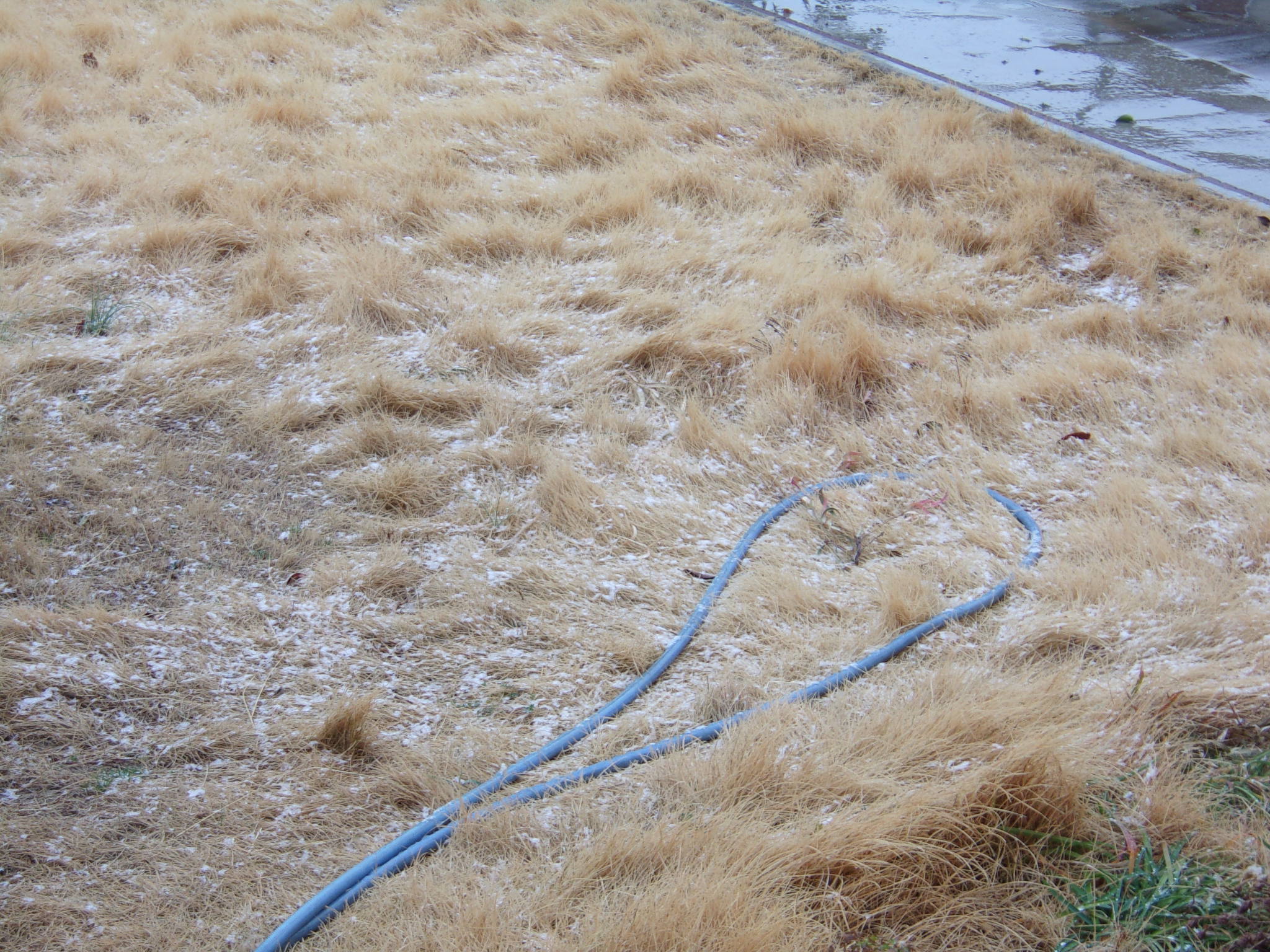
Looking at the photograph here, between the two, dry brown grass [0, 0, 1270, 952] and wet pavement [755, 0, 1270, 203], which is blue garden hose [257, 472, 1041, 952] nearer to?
dry brown grass [0, 0, 1270, 952]

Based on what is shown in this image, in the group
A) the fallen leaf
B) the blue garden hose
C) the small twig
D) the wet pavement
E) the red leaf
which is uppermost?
the wet pavement

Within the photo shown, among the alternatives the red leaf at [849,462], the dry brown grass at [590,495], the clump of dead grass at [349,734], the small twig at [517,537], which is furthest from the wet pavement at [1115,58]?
the clump of dead grass at [349,734]

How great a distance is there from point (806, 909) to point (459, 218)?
3.28 m

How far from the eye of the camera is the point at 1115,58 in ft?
20.5

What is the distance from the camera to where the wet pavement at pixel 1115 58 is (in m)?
5.27

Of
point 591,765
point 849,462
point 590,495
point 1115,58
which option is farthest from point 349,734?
point 1115,58

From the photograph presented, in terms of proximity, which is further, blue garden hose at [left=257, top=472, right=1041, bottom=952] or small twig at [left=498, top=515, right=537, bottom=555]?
small twig at [left=498, top=515, right=537, bottom=555]

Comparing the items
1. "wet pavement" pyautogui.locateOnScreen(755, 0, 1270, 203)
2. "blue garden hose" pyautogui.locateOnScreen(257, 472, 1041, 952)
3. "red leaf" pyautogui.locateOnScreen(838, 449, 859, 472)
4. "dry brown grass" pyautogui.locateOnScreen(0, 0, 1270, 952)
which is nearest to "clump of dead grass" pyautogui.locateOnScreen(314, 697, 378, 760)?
"dry brown grass" pyautogui.locateOnScreen(0, 0, 1270, 952)

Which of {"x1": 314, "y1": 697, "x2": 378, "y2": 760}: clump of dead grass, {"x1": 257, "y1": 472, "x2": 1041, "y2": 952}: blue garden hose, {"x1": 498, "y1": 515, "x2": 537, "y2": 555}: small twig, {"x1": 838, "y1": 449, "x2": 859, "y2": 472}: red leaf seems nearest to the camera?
{"x1": 257, "y1": 472, "x2": 1041, "y2": 952}: blue garden hose

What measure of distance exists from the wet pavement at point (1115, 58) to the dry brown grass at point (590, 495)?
65 centimetres

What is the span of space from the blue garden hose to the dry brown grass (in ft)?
0.14

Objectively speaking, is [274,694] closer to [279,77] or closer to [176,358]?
[176,358]

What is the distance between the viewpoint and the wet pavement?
5.27m

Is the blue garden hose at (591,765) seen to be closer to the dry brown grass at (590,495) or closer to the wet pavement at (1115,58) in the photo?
the dry brown grass at (590,495)
